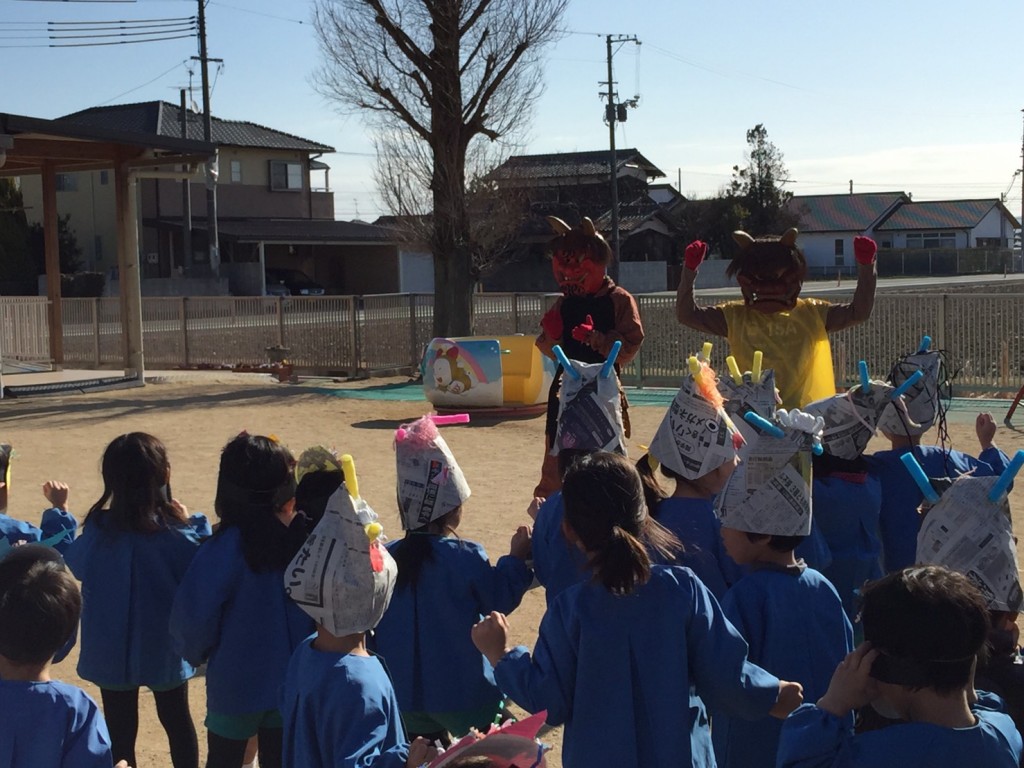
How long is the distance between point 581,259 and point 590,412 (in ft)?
7.50

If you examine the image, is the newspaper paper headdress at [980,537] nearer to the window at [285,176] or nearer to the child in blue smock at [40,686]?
the child in blue smock at [40,686]

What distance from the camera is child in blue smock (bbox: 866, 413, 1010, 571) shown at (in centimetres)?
389

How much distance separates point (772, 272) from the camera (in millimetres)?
5016

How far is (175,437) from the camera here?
1149cm

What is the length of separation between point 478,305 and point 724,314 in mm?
13317

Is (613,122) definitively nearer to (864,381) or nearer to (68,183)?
(68,183)

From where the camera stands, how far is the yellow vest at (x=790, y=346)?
16.0ft

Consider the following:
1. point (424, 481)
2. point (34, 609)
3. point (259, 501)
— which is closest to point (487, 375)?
point (259, 501)

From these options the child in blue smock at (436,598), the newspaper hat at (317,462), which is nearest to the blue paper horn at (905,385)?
the child in blue smock at (436,598)

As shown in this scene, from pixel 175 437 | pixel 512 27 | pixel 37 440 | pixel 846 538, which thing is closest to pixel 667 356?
pixel 512 27

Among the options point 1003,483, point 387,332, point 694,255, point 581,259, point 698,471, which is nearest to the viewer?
point 1003,483

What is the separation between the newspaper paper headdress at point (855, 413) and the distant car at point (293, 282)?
124 ft

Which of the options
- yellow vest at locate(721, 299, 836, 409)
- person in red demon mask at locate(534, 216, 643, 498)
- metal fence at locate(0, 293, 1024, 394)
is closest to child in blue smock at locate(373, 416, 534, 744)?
yellow vest at locate(721, 299, 836, 409)

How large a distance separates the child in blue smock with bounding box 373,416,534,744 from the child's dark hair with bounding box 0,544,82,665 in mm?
805
